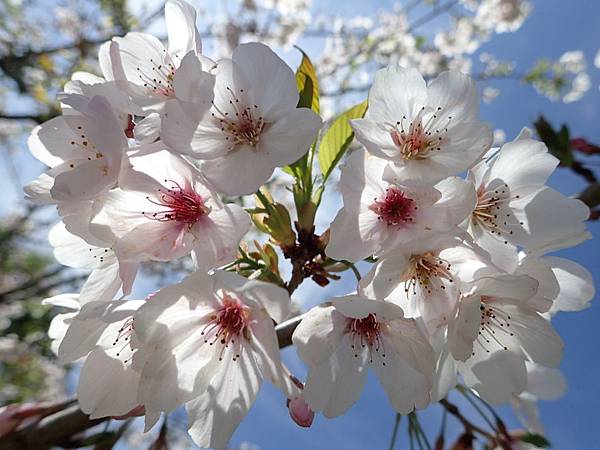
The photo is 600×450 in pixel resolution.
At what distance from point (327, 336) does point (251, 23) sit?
673 cm

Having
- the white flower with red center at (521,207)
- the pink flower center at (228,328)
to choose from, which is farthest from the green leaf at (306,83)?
the pink flower center at (228,328)

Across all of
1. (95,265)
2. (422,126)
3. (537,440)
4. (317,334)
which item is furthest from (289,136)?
(537,440)

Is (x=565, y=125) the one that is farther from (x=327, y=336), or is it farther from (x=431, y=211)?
(x=327, y=336)

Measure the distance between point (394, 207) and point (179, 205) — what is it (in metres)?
0.52

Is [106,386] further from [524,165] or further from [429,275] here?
[524,165]

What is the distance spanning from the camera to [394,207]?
113cm

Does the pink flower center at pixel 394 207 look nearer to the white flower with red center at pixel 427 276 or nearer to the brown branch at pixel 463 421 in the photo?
the white flower with red center at pixel 427 276

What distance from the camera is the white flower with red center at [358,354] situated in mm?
1063

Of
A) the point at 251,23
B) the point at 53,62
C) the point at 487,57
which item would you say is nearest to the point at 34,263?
the point at 53,62

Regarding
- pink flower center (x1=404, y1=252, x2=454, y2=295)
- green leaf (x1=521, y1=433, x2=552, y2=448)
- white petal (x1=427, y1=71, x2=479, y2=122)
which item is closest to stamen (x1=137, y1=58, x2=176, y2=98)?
white petal (x1=427, y1=71, x2=479, y2=122)

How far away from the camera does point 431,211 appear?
1058mm

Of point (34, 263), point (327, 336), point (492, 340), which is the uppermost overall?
point (327, 336)

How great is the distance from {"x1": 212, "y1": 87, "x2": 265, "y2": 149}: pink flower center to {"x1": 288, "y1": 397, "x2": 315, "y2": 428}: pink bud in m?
0.61

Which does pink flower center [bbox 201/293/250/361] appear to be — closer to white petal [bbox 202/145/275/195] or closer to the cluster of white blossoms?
the cluster of white blossoms
